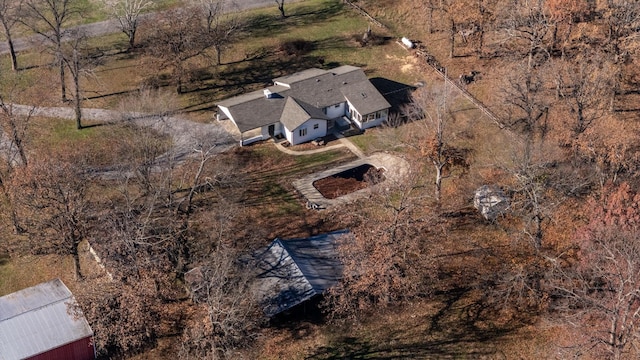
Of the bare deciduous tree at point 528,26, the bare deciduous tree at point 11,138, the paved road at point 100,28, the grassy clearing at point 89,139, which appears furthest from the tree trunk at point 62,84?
the bare deciduous tree at point 528,26

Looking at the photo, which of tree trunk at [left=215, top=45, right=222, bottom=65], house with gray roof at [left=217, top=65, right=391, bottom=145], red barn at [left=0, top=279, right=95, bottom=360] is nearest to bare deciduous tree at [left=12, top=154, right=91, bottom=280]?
red barn at [left=0, top=279, right=95, bottom=360]

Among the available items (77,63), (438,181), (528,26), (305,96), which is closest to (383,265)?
(438,181)

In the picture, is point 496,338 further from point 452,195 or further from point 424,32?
point 424,32

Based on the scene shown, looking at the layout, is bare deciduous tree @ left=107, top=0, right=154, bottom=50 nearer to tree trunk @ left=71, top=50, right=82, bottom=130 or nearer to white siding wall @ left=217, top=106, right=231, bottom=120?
→ tree trunk @ left=71, top=50, right=82, bottom=130

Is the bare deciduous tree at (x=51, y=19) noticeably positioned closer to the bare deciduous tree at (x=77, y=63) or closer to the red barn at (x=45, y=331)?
the bare deciduous tree at (x=77, y=63)

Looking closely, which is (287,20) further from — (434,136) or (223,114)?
(434,136)
